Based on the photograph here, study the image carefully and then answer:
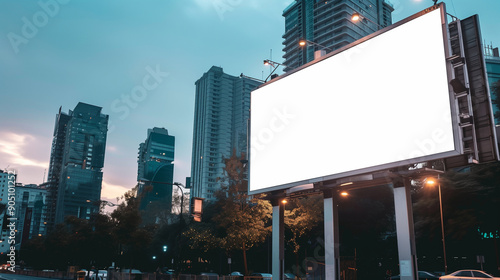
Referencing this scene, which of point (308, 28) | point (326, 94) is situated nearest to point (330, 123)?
point (326, 94)

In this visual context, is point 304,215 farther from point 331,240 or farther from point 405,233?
point 405,233

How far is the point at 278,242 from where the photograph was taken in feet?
79.5

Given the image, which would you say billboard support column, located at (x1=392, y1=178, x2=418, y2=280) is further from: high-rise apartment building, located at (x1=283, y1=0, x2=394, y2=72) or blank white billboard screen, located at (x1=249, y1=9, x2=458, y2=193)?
high-rise apartment building, located at (x1=283, y1=0, x2=394, y2=72)

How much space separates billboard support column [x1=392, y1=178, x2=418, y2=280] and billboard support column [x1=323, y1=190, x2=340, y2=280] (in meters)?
3.88

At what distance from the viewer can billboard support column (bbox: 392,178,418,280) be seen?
1583 cm

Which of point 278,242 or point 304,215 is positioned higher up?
point 304,215

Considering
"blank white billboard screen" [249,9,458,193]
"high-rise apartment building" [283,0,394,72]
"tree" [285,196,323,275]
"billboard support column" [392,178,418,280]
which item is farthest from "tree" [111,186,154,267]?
"high-rise apartment building" [283,0,394,72]

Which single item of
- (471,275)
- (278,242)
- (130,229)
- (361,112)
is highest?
(361,112)

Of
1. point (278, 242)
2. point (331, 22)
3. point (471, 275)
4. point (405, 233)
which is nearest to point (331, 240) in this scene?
point (405, 233)

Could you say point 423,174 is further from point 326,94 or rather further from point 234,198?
point 234,198

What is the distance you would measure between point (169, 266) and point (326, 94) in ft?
249

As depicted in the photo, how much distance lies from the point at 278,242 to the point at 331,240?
492 cm

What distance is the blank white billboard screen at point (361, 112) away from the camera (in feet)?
51.7

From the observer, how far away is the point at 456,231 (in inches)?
1166
